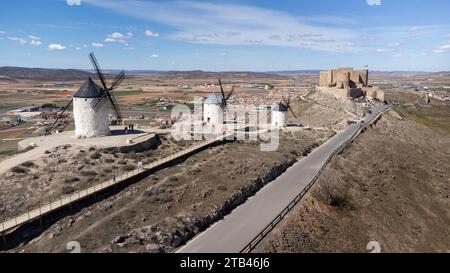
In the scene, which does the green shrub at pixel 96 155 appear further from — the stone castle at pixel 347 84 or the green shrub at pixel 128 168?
the stone castle at pixel 347 84

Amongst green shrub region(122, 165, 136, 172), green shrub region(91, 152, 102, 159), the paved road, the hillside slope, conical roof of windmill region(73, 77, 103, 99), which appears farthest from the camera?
conical roof of windmill region(73, 77, 103, 99)

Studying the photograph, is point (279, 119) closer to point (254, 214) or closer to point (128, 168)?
point (128, 168)

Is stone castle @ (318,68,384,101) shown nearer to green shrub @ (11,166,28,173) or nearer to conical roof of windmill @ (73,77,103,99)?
conical roof of windmill @ (73,77,103,99)

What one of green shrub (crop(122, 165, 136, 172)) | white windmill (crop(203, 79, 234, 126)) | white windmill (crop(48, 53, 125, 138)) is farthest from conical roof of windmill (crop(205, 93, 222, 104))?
green shrub (crop(122, 165, 136, 172))

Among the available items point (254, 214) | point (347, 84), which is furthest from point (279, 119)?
point (347, 84)

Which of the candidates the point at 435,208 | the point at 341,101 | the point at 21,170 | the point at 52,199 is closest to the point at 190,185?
the point at 52,199
